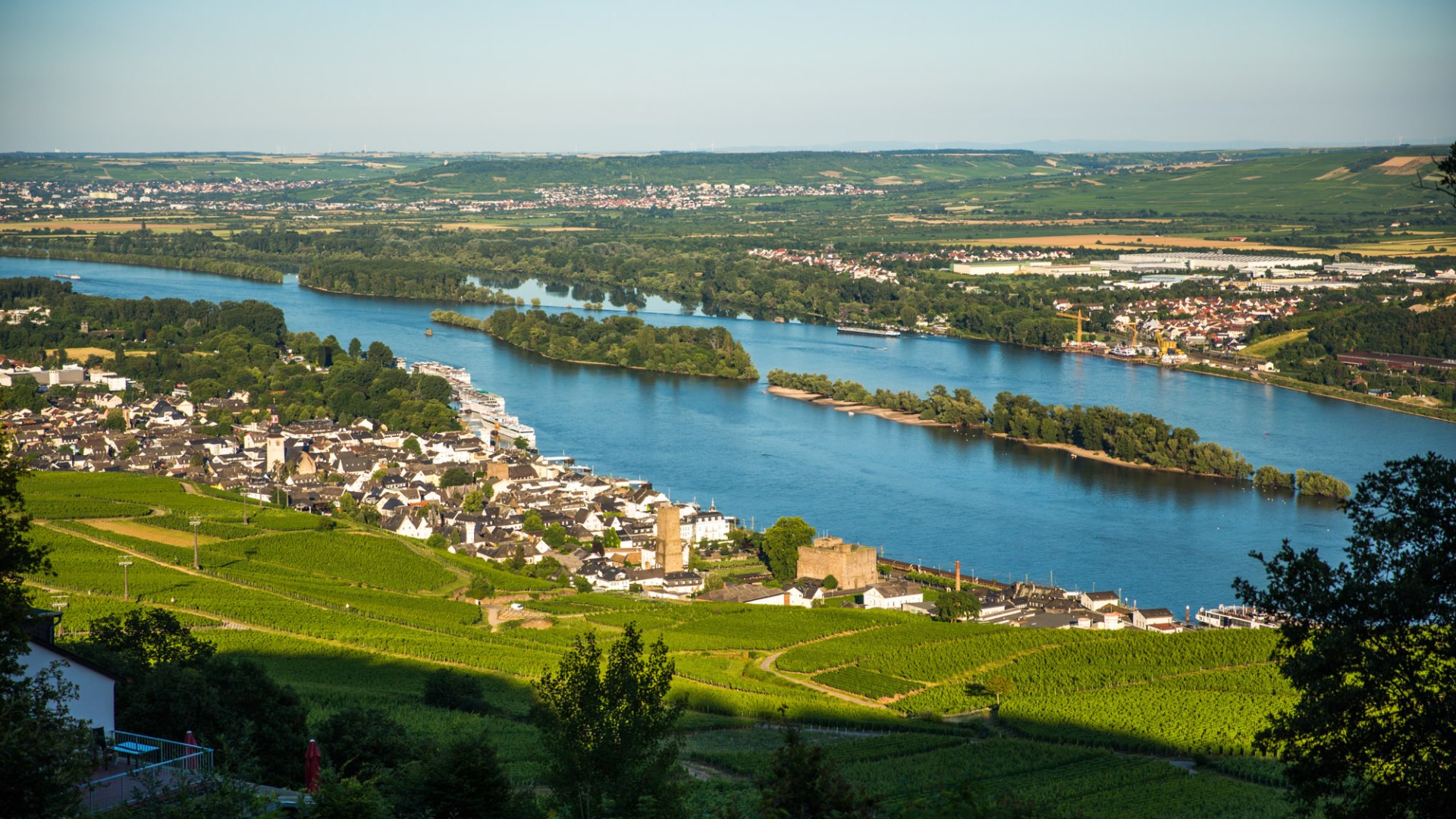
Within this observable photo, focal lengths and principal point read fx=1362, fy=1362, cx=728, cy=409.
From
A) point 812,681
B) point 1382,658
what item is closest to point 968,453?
point 812,681

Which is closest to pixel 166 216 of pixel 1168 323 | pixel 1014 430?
pixel 1168 323

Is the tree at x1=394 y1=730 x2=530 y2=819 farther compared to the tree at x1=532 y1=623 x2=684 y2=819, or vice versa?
the tree at x1=532 y1=623 x2=684 y2=819

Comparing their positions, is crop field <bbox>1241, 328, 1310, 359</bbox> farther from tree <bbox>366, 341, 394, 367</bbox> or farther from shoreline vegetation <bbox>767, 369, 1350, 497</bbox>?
tree <bbox>366, 341, 394, 367</bbox>

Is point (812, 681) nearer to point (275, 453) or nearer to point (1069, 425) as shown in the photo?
point (275, 453)

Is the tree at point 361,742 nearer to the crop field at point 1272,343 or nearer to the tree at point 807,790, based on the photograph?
the tree at point 807,790

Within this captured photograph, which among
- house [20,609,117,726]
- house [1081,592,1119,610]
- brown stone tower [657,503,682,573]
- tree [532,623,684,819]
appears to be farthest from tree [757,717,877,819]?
brown stone tower [657,503,682,573]

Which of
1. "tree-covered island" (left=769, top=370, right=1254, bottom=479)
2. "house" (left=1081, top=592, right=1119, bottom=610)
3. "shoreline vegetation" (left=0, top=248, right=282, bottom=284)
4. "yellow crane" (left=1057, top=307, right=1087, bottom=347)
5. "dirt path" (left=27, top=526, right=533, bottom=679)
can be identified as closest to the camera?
"dirt path" (left=27, top=526, right=533, bottom=679)
